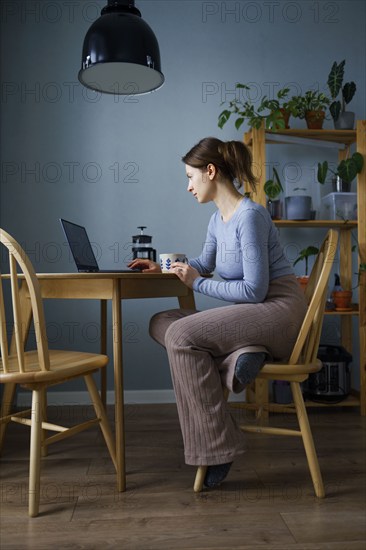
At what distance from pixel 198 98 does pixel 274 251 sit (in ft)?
5.35

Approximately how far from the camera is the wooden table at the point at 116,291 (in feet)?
5.64

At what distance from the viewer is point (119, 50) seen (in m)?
2.04

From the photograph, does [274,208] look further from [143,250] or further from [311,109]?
[143,250]

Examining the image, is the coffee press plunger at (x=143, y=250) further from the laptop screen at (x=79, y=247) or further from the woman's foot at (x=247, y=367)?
the woman's foot at (x=247, y=367)

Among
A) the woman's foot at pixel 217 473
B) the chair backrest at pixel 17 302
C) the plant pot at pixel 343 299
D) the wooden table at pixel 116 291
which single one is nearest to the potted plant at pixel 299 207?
the plant pot at pixel 343 299

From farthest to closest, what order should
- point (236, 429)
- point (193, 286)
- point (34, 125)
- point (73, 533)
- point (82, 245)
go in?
point (34, 125) → point (82, 245) → point (193, 286) → point (236, 429) → point (73, 533)

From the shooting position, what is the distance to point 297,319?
5.63 feet

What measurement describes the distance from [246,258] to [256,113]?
1.63 metres

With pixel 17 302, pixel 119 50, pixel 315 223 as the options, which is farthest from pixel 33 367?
pixel 315 223

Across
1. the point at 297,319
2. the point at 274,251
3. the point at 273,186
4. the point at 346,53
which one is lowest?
the point at 297,319

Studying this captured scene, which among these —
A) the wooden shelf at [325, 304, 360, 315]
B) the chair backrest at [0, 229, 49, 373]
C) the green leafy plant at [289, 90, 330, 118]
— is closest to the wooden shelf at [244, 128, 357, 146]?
the green leafy plant at [289, 90, 330, 118]

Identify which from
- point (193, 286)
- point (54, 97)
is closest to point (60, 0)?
point (54, 97)

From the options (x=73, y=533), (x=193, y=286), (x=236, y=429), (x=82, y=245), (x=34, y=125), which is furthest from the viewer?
(x=34, y=125)

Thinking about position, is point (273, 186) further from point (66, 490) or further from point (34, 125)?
point (66, 490)
